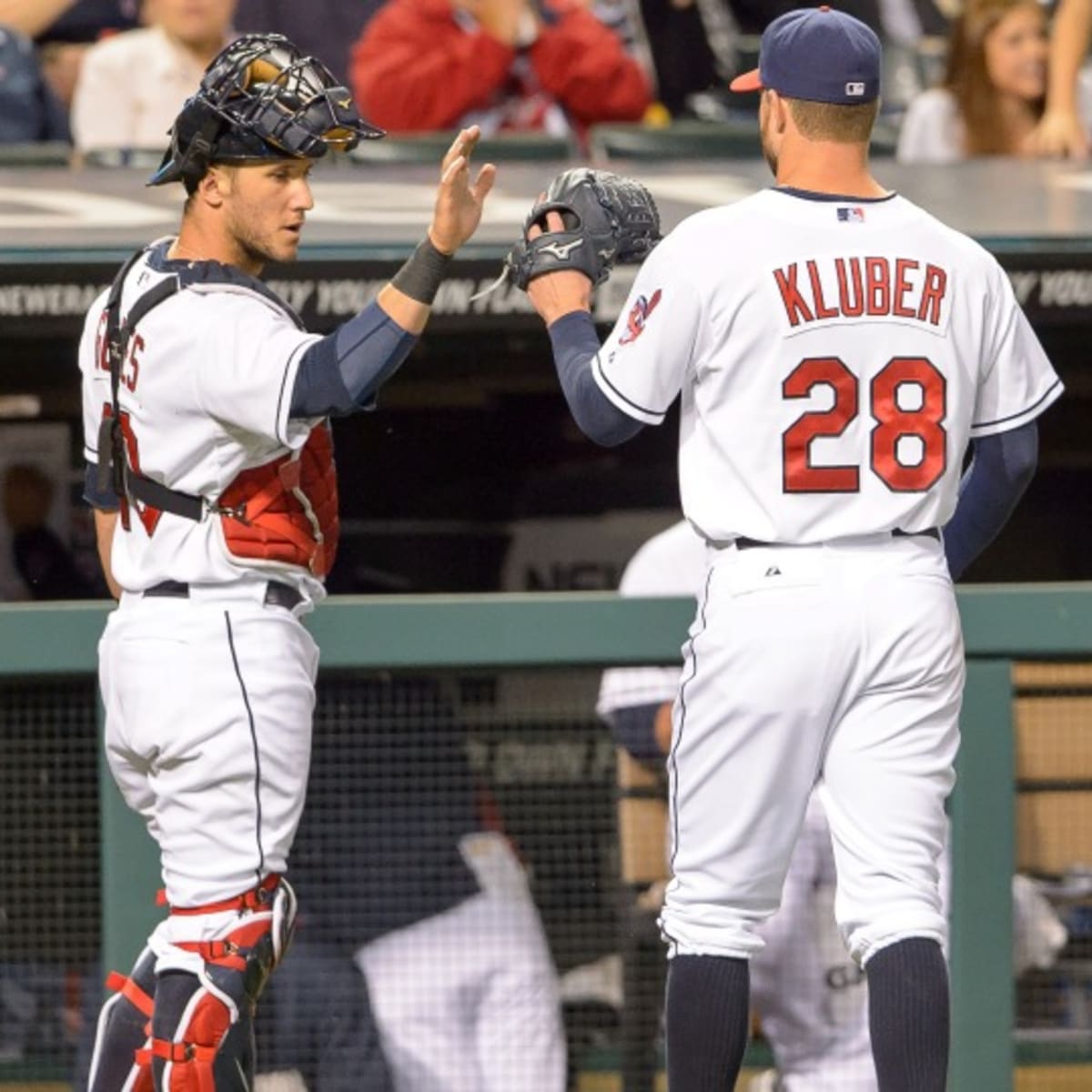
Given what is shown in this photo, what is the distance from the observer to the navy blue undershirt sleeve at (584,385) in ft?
10.7

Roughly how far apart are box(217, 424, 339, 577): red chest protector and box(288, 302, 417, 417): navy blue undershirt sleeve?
7.5 inches

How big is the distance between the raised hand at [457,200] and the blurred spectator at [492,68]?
2.74 metres

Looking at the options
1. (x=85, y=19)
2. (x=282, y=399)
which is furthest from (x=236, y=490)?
(x=85, y=19)

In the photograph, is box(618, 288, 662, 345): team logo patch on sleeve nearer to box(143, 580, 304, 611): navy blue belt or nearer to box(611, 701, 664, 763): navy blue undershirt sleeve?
box(143, 580, 304, 611): navy blue belt

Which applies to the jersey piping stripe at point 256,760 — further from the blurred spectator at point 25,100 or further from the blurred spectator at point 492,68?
the blurred spectator at point 25,100

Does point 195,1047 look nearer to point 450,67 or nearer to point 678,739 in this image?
point 678,739

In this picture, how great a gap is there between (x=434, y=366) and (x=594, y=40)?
1.34 m

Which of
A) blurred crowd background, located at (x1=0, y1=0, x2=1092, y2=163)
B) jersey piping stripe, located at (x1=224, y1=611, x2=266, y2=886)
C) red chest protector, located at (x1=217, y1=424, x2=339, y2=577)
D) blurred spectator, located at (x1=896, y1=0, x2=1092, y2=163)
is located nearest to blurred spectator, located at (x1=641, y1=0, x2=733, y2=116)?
blurred crowd background, located at (x1=0, y1=0, x2=1092, y2=163)

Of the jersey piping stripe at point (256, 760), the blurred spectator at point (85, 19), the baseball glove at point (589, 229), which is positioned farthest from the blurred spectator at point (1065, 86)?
the jersey piping stripe at point (256, 760)

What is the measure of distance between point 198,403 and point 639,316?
592mm

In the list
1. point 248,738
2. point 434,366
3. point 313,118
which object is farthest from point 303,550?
point 434,366

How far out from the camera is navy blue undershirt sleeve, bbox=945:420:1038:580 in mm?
3369

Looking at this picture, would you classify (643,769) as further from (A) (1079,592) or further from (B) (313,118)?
(B) (313,118)

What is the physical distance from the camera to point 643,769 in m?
3.71
